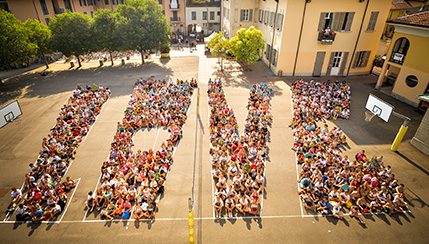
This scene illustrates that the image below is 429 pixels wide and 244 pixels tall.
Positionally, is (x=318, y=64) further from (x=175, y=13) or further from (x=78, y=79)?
(x=175, y=13)

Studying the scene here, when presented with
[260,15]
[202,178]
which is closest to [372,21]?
[260,15]

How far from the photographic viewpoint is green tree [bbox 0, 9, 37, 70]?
2827 centimetres

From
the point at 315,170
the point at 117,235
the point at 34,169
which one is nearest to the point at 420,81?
the point at 315,170

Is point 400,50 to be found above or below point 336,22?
below

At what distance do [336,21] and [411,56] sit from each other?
9474mm

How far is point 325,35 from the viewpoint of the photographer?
29250 millimetres

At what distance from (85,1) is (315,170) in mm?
59930

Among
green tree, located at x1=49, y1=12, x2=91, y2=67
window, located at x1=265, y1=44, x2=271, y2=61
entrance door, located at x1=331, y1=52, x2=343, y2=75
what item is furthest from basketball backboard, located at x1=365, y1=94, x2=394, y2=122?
green tree, located at x1=49, y1=12, x2=91, y2=67

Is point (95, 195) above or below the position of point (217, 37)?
below

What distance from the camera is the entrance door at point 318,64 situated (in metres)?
30.9

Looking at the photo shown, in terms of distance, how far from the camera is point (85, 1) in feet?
170

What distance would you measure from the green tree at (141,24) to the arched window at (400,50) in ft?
100

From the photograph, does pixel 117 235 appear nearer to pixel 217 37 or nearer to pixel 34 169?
pixel 34 169

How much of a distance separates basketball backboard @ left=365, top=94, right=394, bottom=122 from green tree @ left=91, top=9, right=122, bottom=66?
1333 inches
